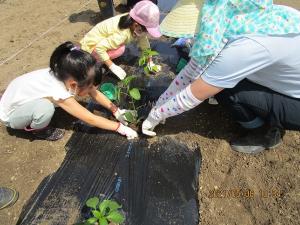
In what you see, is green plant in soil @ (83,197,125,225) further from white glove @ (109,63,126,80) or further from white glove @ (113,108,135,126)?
white glove @ (109,63,126,80)

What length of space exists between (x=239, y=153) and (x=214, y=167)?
224 mm

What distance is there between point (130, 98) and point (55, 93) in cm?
74

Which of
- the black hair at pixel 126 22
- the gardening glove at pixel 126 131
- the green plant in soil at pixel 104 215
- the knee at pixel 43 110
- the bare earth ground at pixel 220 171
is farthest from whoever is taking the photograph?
the black hair at pixel 126 22

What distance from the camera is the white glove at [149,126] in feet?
7.23

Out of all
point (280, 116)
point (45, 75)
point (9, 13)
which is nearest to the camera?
point (280, 116)

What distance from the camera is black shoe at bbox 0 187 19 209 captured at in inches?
76.6

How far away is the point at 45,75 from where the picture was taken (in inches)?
87.0

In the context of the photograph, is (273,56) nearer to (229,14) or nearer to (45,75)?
(229,14)

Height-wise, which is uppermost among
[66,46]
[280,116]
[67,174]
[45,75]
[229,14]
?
[229,14]

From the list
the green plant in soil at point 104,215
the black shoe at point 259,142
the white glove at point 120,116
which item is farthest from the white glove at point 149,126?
the green plant in soil at point 104,215

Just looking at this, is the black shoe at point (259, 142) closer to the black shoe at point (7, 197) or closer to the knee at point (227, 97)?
the knee at point (227, 97)

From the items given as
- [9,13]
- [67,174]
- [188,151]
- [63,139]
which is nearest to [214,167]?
[188,151]

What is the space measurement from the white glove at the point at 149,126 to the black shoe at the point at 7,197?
0.92 m

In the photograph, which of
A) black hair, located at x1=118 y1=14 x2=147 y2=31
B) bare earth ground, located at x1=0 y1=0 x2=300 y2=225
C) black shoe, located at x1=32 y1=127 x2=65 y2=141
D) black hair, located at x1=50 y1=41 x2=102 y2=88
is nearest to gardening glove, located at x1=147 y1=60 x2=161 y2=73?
black hair, located at x1=118 y1=14 x2=147 y2=31
